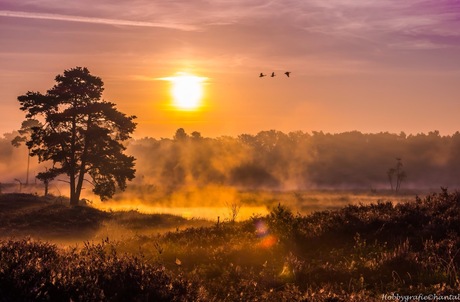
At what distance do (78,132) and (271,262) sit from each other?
108 feet

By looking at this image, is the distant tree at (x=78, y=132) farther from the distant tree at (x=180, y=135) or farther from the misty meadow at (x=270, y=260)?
the distant tree at (x=180, y=135)

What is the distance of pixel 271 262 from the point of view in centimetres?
1154

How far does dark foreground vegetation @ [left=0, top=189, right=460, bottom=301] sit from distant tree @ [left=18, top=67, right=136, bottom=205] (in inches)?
950

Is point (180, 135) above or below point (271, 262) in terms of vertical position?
above

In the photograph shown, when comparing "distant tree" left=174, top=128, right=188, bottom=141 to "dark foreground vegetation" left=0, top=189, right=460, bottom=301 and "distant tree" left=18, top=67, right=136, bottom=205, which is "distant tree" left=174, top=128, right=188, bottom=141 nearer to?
"distant tree" left=18, top=67, right=136, bottom=205

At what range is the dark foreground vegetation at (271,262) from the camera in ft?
22.7

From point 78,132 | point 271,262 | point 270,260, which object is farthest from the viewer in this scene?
point 78,132

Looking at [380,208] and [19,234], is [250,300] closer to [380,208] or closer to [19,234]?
[380,208]

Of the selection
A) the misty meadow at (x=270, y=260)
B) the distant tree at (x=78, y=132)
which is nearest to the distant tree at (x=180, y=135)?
the distant tree at (x=78, y=132)

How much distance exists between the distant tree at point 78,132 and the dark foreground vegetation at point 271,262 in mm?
24128

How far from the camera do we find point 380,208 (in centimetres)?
1555

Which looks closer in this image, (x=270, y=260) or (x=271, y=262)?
(x=271, y=262)

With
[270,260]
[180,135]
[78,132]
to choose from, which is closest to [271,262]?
[270,260]

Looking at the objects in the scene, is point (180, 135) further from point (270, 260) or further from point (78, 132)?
point (270, 260)
